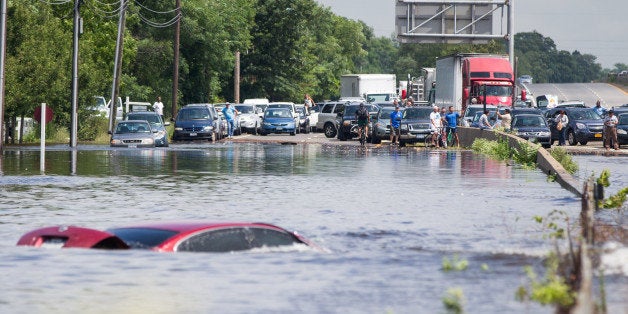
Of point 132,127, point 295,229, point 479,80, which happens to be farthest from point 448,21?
point 295,229

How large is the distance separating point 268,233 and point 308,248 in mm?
909

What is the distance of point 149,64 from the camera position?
8662 centimetres

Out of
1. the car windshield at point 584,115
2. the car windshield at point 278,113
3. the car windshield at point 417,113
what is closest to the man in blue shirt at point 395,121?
the car windshield at point 417,113

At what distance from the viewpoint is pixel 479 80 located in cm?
6656

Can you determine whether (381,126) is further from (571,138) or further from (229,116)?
(229,116)

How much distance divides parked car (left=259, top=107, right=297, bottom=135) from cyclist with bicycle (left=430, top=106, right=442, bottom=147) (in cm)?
1741

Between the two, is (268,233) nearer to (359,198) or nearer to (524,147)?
(359,198)

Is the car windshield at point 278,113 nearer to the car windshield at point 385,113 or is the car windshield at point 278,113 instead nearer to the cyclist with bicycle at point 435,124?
the car windshield at point 385,113

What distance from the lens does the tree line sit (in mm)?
54125

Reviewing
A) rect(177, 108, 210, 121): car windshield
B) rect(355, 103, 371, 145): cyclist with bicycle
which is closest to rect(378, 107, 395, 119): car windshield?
rect(355, 103, 371, 145): cyclist with bicycle

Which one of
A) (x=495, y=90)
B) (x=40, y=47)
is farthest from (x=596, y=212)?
(x=495, y=90)

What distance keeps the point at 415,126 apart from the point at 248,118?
21.9 m

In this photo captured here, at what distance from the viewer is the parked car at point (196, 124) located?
62562mm

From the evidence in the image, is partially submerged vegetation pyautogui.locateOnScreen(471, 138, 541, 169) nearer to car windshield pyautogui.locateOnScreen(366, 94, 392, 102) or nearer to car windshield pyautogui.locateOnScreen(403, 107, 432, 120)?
car windshield pyautogui.locateOnScreen(403, 107, 432, 120)
